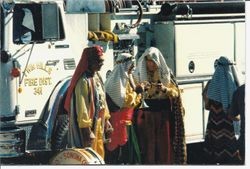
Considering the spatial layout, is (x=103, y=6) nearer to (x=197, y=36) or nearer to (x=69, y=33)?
(x=69, y=33)

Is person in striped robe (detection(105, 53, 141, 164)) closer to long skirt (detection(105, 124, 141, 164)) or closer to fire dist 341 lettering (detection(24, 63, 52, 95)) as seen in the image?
long skirt (detection(105, 124, 141, 164))

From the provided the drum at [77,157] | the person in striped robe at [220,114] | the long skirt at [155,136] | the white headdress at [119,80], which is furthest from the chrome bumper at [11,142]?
the person in striped robe at [220,114]

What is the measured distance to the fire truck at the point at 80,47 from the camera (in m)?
7.16

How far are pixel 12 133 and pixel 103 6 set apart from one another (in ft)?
4.63

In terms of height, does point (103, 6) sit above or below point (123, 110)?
above

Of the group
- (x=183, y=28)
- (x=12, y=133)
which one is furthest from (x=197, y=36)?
(x=12, y=133)

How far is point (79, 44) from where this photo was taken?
7395 mm

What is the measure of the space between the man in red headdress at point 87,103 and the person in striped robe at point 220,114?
1034mm

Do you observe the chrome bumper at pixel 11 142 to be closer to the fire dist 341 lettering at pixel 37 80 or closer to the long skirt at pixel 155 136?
the fire dist 341 lettering at pixel 37 80

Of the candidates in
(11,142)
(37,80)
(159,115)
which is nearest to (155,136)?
(159,115)

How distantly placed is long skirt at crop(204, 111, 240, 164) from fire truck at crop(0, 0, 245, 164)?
0.29ft

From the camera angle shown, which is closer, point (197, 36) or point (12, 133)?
point (12, 133)

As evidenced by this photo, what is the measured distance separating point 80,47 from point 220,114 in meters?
1.44

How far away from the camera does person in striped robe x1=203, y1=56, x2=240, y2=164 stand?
24.4ft
